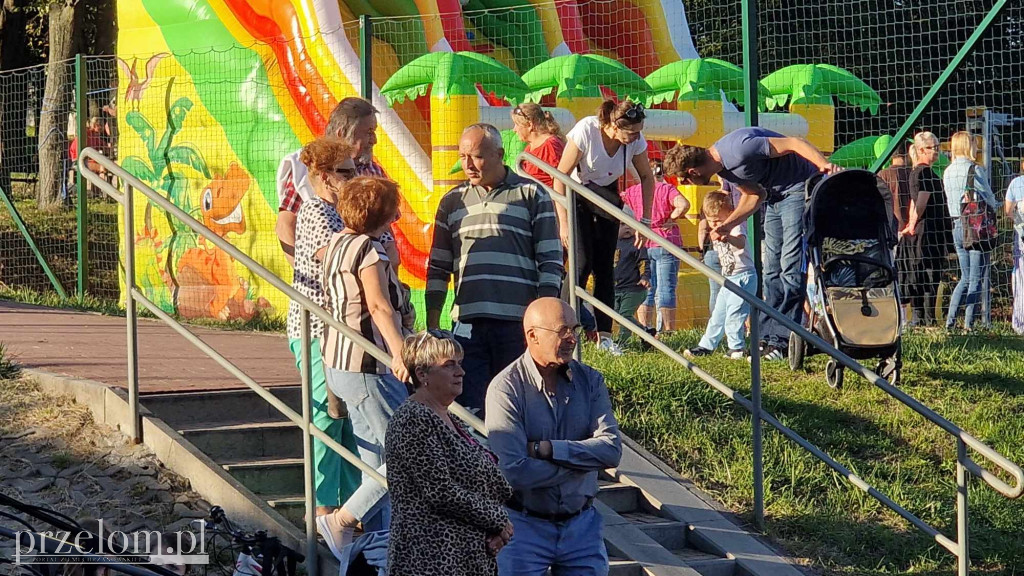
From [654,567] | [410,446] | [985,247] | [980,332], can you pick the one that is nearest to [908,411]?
[980,332]

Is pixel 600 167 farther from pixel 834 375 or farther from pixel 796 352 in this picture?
pixel 834 375

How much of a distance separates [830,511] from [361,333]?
2.78 meters

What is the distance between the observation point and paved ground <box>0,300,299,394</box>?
7406 mm

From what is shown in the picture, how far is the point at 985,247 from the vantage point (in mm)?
10719

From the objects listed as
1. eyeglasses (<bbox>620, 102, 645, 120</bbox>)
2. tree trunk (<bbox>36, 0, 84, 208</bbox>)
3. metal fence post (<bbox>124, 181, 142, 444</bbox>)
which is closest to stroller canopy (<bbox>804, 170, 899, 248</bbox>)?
eyeglasses (<bbox>620, 102, 645, 120</bbox>)

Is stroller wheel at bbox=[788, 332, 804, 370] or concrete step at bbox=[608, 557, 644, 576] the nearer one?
concrete step at bbox=[608, 557, 644, 576]

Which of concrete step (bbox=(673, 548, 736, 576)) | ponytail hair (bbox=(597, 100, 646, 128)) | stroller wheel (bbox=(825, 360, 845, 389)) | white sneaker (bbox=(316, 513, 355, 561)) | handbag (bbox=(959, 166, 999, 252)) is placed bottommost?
concrete step (bbox=(673, 548, 736, 576))

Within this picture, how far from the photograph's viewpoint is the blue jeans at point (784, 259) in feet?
27.9

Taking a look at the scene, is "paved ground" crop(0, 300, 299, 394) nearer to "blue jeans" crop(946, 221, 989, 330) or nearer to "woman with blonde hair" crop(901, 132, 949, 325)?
"woman with blonde hair" crop(901, 132, 949, 325)

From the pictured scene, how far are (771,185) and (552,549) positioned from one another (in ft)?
13.7

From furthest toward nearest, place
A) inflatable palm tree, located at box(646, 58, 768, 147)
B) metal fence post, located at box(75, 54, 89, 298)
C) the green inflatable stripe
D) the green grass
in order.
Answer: metal fence post, located at box(75, 54, 89, 298) → the green inflatable stripe → inflatable palm tree, located at box(646, 58, 768, 147) → the green grass

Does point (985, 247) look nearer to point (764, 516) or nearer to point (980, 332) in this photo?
point (980, 332)

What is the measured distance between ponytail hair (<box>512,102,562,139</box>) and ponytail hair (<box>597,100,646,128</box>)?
1.88 ft

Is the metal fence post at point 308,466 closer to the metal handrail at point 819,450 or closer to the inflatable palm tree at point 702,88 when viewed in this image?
the metal handrail at point 819,450
